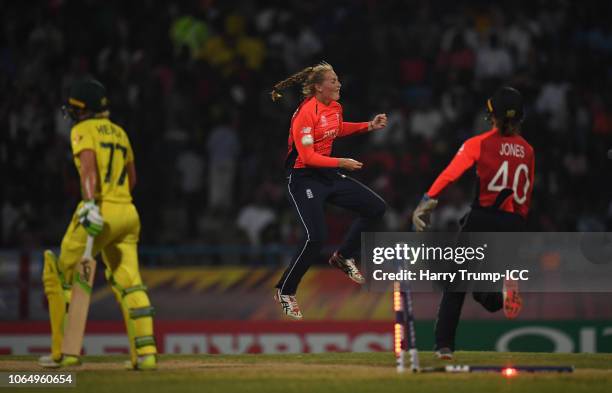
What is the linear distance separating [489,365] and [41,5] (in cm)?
1427

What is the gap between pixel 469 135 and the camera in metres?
22.6

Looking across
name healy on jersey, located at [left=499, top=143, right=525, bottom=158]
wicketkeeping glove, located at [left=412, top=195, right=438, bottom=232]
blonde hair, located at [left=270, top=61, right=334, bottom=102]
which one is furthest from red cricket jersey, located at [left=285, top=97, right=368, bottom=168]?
name healy on jersey, located at [left=499, top=143, right=525, bottom=158]

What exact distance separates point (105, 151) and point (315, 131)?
260 cm

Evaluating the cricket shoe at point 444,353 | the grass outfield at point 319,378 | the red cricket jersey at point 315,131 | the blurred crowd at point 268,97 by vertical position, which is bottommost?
the grass outfield at point 319,378

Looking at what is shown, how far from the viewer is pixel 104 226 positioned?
1282 cm

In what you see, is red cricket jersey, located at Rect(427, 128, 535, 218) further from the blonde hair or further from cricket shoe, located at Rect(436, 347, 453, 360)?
the blonde hair

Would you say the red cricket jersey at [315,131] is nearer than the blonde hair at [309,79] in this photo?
Yes

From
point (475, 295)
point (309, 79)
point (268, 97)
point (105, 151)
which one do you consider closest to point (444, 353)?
point (475, 295)

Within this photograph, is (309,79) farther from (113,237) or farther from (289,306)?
(113,237)

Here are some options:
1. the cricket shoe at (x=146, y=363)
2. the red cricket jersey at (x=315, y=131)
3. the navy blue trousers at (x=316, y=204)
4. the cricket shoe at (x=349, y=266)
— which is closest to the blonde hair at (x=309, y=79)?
the red cricket jersey at (x=315, y=131)

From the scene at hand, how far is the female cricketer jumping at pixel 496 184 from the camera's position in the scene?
1341 centimetres

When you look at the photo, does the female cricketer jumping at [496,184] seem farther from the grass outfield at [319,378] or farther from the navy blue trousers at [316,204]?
the navy blue trousers at [316,204]

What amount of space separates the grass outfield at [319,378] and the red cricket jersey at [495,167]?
1.67 meters

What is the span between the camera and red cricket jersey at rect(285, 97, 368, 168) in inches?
567
